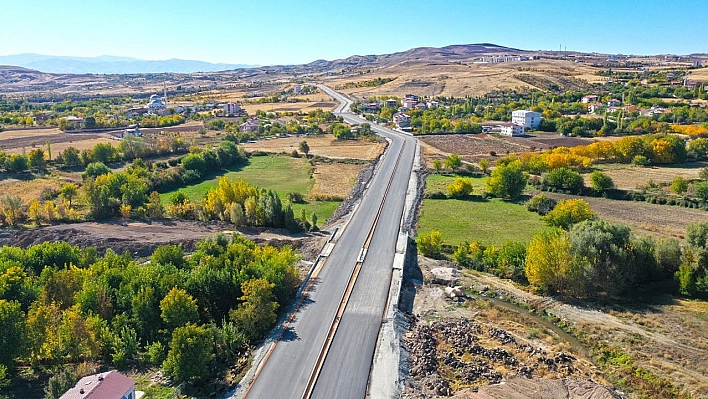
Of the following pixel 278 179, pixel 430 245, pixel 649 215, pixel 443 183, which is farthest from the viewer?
pixel 278 179

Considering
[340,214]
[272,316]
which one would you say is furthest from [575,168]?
[272,316]

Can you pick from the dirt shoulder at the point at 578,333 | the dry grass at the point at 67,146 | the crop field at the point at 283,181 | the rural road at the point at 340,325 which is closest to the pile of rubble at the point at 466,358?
the dirt shoulder at the point at 578,333

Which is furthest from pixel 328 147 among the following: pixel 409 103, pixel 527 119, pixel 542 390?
pixel 542 390

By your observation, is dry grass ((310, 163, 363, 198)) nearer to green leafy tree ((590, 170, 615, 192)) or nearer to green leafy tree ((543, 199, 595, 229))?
green leafy tree ((543, 199, 595, 229))

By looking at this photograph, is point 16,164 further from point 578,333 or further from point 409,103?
point 409,103

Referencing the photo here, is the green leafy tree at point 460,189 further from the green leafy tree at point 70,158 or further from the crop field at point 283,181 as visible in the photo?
the green leafy tree at point 70,158
